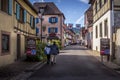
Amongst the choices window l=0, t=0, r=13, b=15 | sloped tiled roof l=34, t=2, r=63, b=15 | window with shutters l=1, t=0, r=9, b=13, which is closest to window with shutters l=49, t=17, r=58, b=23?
sloped tiled roof l=34, t=2, r=63, b=15

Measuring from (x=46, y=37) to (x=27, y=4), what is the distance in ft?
139

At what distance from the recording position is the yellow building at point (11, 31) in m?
21.2

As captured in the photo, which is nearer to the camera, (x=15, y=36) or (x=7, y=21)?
(x=7, y=21)

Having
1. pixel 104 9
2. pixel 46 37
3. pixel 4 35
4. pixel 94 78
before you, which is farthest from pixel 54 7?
pixel 94 78

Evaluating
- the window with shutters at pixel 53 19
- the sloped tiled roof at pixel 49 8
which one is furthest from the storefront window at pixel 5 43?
the window with shutters at pixel 53 19

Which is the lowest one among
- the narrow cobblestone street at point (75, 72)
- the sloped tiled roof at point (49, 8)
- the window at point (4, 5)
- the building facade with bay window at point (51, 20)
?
the narrow cobblestone street at point (75, 72)

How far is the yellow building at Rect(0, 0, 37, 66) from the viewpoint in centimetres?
2125

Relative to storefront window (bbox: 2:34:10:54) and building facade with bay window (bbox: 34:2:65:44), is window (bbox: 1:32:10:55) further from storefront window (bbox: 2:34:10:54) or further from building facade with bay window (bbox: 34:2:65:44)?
building facade with bay window (bbox: 34:2:65:44)

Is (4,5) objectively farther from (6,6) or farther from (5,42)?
(5,42)

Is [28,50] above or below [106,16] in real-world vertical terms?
below

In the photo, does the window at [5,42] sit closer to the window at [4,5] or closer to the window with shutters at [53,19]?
the window at [4,5]

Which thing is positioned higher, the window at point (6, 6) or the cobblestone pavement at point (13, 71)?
the window at point (6, 6)

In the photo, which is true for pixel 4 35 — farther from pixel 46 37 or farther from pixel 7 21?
pixel 46 37

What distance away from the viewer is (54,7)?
7775 centimetres
